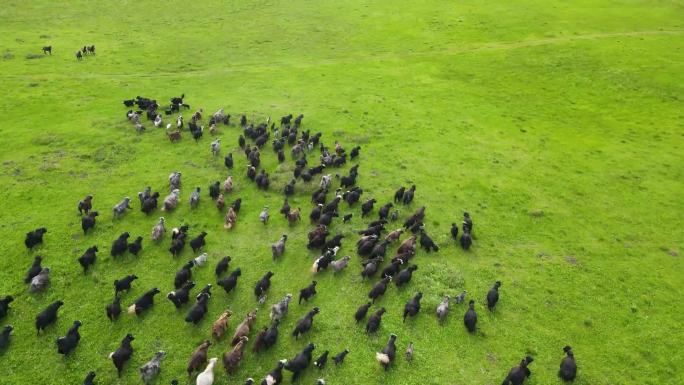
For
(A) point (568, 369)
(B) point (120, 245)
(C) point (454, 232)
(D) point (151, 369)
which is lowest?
(A) point (568, 369)

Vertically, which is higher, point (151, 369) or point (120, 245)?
point (120, 245)

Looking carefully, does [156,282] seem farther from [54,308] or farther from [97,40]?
[97,40]

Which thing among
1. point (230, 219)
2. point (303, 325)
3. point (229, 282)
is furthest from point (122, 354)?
point (230, 219)

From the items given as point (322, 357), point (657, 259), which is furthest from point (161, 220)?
point (657, 259)

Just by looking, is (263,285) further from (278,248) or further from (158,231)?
(158,231)

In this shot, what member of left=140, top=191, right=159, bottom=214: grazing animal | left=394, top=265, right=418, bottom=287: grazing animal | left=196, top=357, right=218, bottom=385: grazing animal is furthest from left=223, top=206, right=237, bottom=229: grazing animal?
left=394, top=265, right=418, bottom=287: grazing animal
